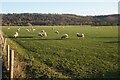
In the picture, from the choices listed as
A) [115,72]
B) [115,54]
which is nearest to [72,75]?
[115,72]

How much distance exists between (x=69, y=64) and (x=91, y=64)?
162 centimetres

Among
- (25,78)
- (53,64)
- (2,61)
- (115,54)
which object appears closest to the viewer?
(25,78)

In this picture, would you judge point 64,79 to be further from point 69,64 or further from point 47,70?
point 69,64

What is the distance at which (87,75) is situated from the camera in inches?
776

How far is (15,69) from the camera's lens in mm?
17906

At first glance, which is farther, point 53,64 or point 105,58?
point 105,58

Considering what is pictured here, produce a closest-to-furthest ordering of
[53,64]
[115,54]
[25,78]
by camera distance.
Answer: [25,78], [53,64], [115,54]

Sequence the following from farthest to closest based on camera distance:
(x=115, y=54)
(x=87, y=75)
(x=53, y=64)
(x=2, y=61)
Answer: (x=115, y=54) < (x=53, y=64) < (x=2, y=61) < (x=87, y=75)

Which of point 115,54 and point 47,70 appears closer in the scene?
point 47,70

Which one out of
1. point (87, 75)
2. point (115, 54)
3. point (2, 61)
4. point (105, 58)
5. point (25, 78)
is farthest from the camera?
point (115, 54)

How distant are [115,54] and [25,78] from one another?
13883mm

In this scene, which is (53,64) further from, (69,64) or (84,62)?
(84,62)

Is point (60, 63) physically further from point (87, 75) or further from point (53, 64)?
point (87, 75)

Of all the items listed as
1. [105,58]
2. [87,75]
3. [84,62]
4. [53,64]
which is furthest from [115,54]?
[87,75]
